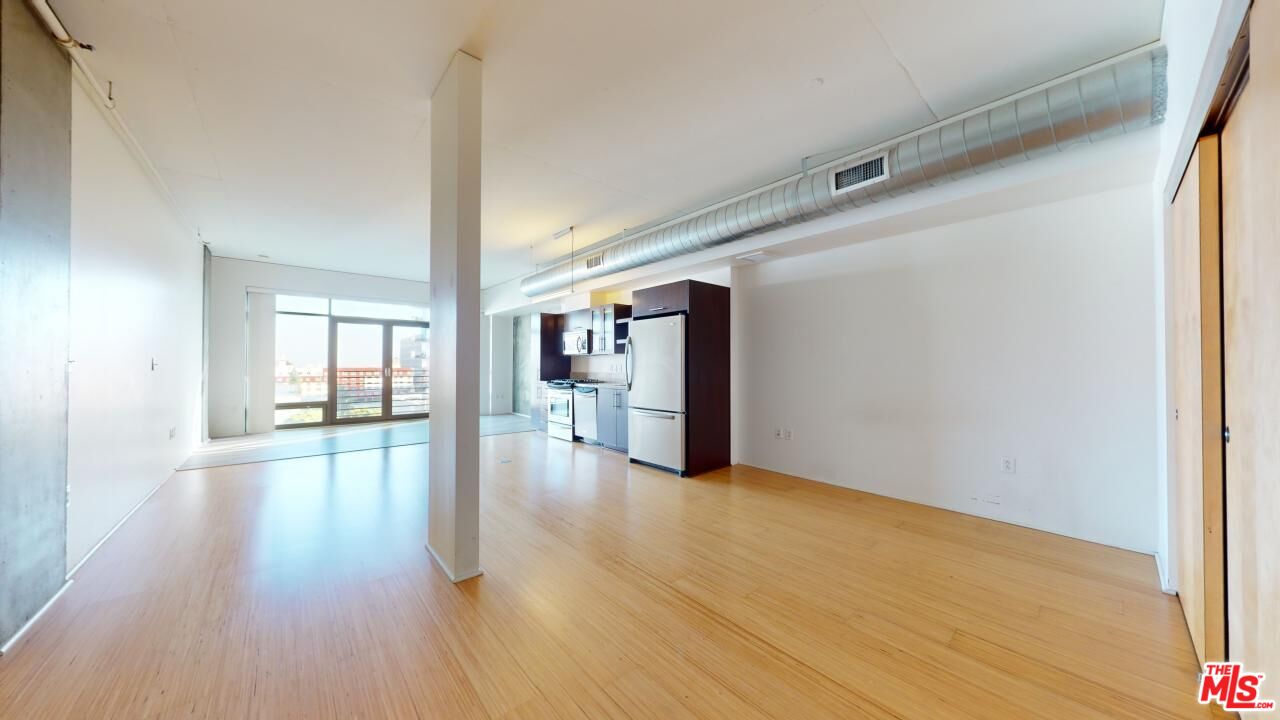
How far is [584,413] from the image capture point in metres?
6.51

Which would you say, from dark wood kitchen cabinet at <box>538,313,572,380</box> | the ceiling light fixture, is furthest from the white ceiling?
dark wood kitchen cabinet at <box>538,313,572,380</box>

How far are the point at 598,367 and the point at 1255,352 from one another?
6.74m

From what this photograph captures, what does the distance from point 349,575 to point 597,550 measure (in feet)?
4.69

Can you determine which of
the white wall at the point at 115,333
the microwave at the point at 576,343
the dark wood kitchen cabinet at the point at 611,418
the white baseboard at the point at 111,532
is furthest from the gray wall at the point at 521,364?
the white baseboard at the point at 111,532

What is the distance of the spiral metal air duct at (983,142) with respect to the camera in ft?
7.06

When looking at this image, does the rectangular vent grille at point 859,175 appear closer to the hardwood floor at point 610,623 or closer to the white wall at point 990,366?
the white wall at point 990,366

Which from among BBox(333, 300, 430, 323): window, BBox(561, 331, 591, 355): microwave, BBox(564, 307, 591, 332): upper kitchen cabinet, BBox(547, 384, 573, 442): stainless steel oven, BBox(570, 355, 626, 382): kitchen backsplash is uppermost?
BBox(333, 300, 430, 323): window

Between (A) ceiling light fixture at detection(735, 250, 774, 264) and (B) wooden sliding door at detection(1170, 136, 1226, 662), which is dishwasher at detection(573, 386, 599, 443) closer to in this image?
(A) ceiling light fixture at detection(735, 250, 774, 264)

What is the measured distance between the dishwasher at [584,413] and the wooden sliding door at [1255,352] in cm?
555

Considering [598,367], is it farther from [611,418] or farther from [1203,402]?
[1203,402]

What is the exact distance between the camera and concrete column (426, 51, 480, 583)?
7.78 ft

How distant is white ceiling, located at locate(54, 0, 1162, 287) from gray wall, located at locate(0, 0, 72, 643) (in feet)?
1.38

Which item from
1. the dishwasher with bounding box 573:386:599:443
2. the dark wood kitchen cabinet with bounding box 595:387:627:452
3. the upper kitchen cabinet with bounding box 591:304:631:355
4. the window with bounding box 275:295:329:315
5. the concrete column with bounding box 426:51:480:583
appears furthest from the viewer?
the window with bounding box 275:295:329:315

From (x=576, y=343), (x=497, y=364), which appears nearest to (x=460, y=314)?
(x=576, y=343)
